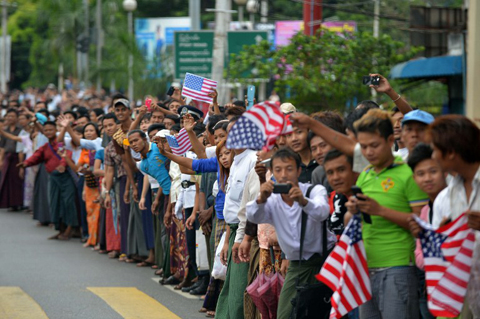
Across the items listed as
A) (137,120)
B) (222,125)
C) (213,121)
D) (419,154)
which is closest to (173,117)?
(137,120)

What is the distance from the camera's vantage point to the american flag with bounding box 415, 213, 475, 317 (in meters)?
5.37

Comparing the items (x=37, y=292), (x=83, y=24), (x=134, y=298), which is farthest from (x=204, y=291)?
(x=83, y=24)

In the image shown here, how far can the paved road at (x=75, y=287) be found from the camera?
9.94 metres

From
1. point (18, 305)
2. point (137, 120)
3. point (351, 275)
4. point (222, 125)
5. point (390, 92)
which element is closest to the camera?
point (351, 275)

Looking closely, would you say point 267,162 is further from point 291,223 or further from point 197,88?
point 197,88

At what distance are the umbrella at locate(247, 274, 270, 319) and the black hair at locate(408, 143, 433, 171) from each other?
2.29m

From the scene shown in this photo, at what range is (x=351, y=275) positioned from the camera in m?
5.87

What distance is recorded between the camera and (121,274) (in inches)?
499

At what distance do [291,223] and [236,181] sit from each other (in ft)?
4.99

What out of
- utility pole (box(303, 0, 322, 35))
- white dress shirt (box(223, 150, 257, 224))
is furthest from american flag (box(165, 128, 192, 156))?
utility pole (box(303, 0, 322, 35))

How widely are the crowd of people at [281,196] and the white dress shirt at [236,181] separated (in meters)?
0.01

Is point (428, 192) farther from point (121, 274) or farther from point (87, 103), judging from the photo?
point (87, 103)

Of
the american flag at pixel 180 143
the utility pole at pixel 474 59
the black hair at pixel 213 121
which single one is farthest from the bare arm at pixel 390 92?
the utility pole at pixel 474 59

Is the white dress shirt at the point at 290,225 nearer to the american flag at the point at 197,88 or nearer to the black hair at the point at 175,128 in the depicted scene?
the american flag at the point at 197,88
